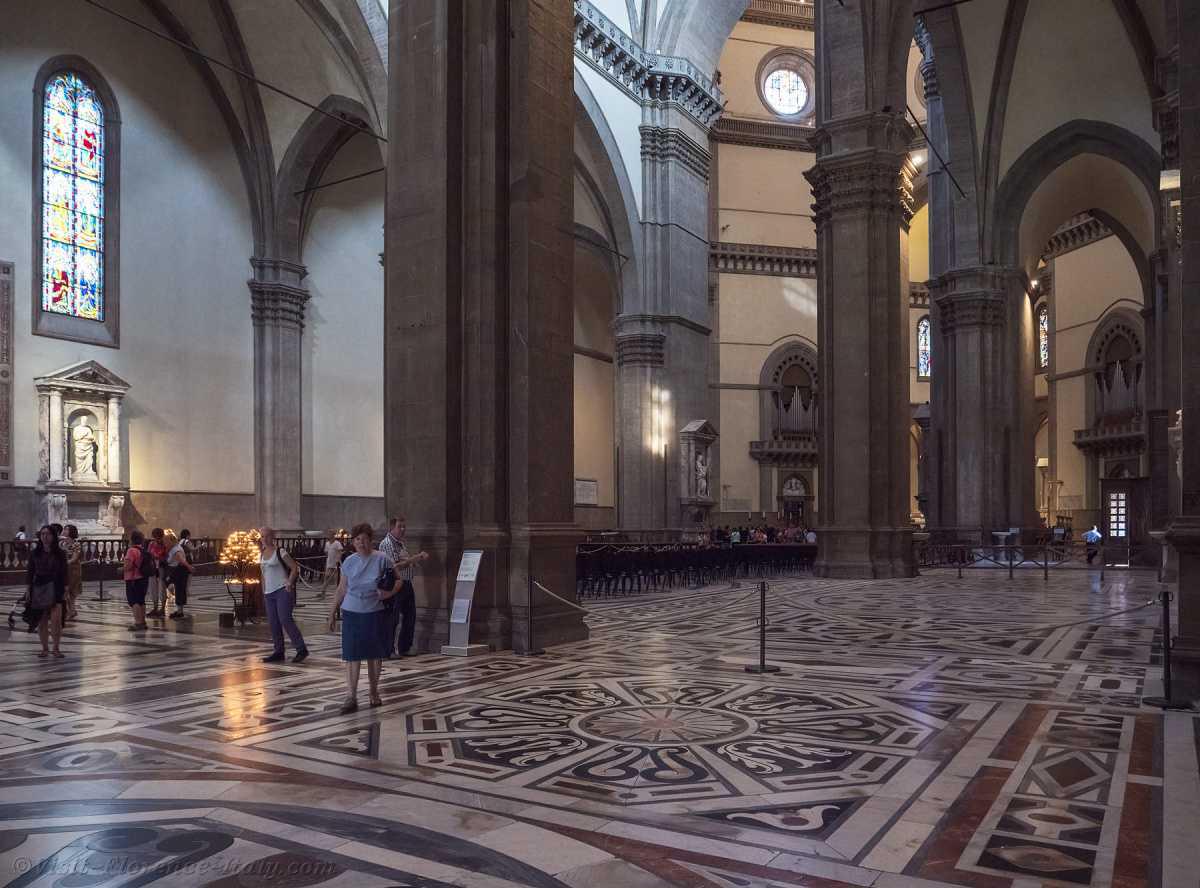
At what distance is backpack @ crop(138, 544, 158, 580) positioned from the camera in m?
12.5

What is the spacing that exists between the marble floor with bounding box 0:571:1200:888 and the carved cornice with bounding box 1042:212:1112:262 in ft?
115

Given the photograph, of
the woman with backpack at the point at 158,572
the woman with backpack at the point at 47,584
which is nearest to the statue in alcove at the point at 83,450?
the woman with backpack at the point at 158,572

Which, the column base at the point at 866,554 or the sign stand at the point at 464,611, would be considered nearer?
the sign stand at the point at 464,611

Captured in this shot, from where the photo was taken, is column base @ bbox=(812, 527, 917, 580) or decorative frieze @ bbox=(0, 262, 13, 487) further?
decorative frieze @ bbox=(0, 262, 13, 487)

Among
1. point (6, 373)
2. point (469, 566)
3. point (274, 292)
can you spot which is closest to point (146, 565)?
point (469, 566)

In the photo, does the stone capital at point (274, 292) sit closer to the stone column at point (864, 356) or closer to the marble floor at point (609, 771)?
the stone column at point (864, 356)

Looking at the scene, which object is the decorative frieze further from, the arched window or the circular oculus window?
the circular oculus window

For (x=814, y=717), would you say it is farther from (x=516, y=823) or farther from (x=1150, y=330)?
(x=1150, y=330)

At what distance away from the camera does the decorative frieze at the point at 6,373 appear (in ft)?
71.4

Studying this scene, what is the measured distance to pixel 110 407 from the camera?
2386cm

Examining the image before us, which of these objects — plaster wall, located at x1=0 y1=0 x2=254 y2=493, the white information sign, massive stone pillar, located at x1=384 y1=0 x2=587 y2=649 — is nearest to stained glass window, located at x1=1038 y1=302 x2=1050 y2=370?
plaster wall, located at x1=0 y1=0 x2=254 y2=493

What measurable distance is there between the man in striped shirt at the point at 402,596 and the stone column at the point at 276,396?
1954 centimetres

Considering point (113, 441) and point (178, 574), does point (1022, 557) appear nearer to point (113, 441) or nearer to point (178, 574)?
point (178, 574)

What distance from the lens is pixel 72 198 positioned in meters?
23.9
